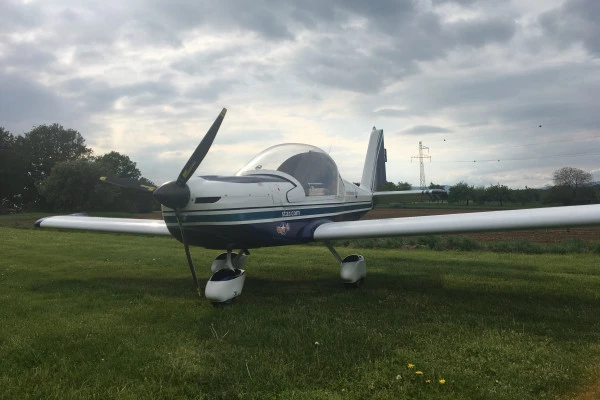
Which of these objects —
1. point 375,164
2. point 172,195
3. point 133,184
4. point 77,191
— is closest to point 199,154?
point 172,195

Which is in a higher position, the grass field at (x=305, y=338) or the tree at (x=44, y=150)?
the tree at (x=44, y=150)

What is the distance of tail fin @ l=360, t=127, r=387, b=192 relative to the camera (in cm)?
1295

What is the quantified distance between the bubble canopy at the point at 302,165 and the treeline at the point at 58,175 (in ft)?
43.0

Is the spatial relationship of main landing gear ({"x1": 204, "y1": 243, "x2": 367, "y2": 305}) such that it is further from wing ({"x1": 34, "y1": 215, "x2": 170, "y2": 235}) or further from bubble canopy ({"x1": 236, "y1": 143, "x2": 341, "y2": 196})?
wing ({"x1": 34, "y1": 215, "x2": 170, "y2": 235})

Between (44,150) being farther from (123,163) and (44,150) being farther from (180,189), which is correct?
(180,189)

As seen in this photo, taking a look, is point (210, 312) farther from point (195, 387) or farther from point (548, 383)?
point (548, 383)

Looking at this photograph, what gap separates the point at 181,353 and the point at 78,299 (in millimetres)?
3153

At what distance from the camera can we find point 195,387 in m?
3.05

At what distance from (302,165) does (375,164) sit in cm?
621

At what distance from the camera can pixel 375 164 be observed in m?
13.1

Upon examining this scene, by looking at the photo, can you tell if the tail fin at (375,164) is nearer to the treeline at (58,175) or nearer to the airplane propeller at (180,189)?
the airplane propeller at (180,189)

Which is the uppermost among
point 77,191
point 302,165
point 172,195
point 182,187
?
point 77,191

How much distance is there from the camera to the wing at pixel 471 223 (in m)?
5.19

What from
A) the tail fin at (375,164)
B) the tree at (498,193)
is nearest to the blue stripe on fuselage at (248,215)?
the tail fin at (375,164)
